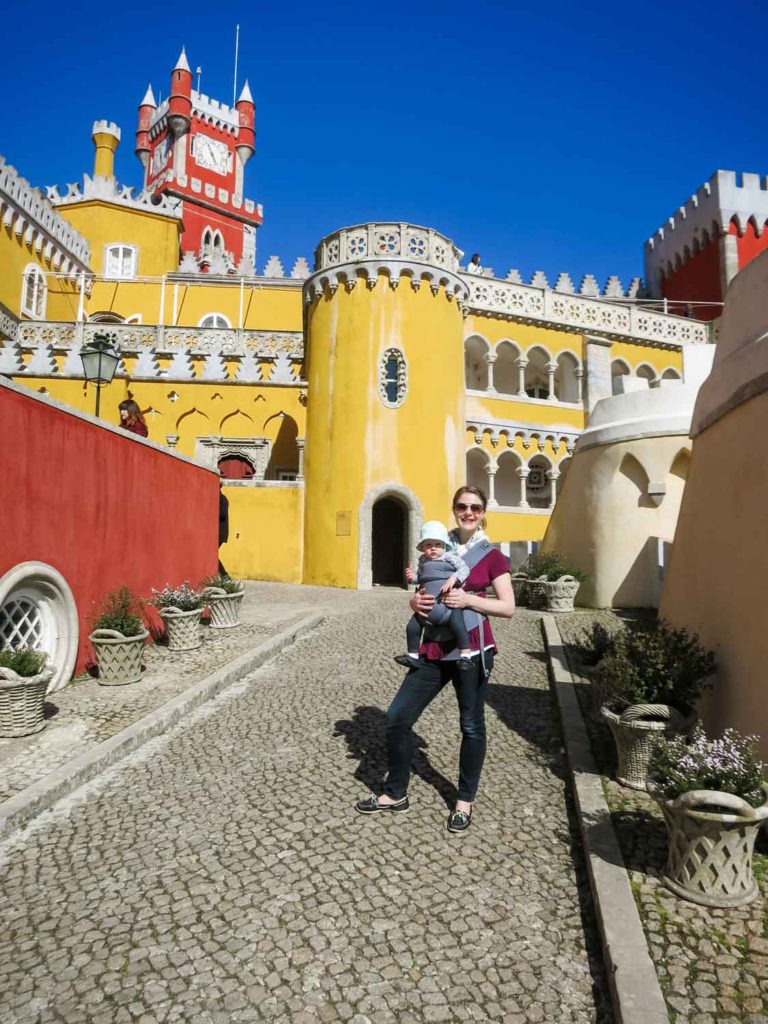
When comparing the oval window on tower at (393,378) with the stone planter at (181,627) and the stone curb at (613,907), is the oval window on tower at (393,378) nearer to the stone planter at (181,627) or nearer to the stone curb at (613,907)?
the stone planter at (181,627)

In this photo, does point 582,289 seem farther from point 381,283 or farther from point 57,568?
point 57,568

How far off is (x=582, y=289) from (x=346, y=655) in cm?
2256

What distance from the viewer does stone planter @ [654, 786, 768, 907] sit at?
289cm

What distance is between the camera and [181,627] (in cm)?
848

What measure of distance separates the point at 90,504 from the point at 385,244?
13.5m

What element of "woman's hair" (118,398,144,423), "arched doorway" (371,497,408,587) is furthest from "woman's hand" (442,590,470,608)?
"arched doorway" (371,497,408,587)

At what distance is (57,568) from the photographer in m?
6.62

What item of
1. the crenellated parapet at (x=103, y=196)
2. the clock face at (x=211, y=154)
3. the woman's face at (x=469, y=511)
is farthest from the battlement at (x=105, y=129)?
the woman's face at (x=469, y=511)

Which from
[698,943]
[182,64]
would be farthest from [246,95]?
[698,943]

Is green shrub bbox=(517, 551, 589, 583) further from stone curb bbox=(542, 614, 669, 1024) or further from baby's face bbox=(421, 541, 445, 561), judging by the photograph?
baby's face bbox=(421, 541, 445, 561)

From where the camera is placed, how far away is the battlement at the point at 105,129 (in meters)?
30.1

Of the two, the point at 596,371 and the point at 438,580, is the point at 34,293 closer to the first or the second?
the point at 596,371

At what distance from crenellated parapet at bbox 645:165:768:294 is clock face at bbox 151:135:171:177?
34.0 metres

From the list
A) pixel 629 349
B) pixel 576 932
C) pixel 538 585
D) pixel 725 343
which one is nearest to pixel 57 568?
pixel 576 932
